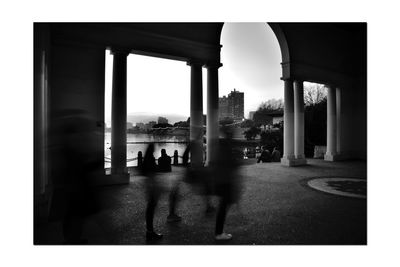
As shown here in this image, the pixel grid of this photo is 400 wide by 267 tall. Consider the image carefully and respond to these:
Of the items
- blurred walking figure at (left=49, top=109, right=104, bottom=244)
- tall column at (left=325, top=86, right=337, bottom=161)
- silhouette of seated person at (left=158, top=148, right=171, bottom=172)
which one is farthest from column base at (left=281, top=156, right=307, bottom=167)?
blurred walking figure at (left=49, top=109, right=104, bottom=244)

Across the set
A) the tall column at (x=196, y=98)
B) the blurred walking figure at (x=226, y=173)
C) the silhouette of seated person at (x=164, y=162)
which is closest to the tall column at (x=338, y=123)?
the tall column at (x=196, y=98)

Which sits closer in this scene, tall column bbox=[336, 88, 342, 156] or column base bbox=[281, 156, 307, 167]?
column base bbox=[281, 156, 307, 167]

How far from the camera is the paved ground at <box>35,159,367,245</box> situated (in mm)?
4980

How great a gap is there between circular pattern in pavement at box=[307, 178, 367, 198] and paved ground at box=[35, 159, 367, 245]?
1.89 feet

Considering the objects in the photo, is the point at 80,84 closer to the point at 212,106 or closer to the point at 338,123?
the point at 212,106

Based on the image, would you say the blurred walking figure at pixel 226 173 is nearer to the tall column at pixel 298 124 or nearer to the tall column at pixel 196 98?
the tall column at pixel 196 98

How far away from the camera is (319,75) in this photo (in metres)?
16.1

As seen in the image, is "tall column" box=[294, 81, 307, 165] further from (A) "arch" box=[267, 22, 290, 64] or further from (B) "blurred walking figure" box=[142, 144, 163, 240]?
(B) "blurred walking figure" box=[142, 144, 163, 240]

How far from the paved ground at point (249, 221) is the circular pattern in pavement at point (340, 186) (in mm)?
576

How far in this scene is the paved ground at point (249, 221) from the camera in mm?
4980

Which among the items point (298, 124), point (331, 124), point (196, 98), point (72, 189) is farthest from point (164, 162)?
point (331, 124)

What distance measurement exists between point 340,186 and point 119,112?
30.4ft

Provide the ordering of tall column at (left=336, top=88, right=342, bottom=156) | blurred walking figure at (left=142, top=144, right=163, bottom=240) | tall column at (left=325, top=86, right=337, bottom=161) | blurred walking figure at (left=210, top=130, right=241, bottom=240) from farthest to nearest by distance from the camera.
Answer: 1. tall column at (left=336, top=88, right=342, bottom=156)
2. tall column at (left=325, top=86, right=337, bottom=161)
3. blurred walking figure at (left=142, top=144, right=163, bottom=240)
4. blurred walking figure at (left=210, top=130, right=241, bottom=240)

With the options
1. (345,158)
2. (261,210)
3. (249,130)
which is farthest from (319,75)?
(261,210)
